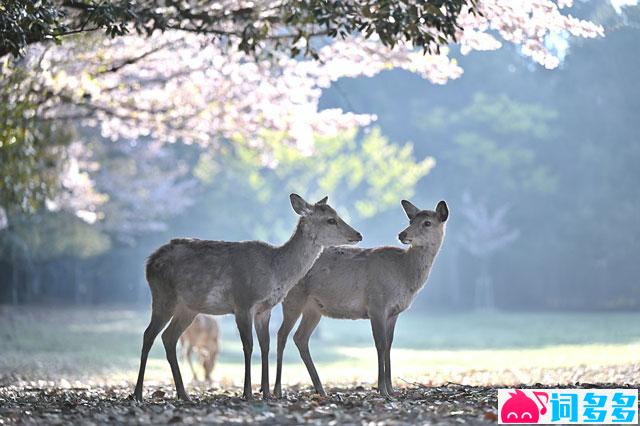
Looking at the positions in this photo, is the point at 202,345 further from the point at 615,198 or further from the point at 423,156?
the point at 423,156

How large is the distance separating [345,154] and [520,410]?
37355mm

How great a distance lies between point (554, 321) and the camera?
33438 millimetres

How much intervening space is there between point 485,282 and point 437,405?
39.1 m

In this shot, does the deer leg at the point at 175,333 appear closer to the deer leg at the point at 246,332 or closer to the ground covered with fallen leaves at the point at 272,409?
the ground covered with fallen leaves at the point at 272,409

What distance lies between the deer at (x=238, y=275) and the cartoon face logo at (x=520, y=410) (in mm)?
2385

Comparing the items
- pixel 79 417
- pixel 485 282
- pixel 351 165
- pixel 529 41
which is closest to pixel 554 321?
pixel 351 165

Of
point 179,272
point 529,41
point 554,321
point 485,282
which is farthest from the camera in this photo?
point 485,282

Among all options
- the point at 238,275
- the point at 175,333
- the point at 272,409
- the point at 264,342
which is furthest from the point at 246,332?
the point at 272,409

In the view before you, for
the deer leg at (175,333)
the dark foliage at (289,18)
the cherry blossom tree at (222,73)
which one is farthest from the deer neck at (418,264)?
the cherry blossom tree at (222,73)

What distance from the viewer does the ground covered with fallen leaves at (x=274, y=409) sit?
7.26 m

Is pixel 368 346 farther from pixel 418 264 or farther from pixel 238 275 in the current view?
pixel 238 275

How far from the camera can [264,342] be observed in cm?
940

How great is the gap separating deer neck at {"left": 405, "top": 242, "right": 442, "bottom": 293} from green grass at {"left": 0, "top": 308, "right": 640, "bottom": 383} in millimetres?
3542

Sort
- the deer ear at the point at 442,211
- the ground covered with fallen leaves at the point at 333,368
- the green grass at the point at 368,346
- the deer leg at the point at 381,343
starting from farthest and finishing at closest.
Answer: the green grass at the point at 368,346, the deer ear at the point at 442,211, the deer leg at the point at 381,343, the ground covered with fallen leaves at the point at 333,368
